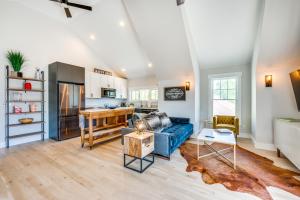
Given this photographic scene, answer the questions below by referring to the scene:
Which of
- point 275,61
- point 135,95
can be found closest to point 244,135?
point 275,61

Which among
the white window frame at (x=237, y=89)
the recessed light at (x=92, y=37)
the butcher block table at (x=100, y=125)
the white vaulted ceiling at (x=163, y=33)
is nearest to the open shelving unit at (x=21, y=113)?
the butcher block table at (x=100, y=125)

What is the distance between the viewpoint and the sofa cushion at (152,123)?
128 inches

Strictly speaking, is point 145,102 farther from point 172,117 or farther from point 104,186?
point 104,186

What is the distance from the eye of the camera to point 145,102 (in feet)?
22.9

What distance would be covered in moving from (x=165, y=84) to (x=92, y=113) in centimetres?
281

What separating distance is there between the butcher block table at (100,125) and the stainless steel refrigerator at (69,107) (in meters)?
0.61

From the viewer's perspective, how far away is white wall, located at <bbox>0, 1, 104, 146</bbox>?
3.75 m

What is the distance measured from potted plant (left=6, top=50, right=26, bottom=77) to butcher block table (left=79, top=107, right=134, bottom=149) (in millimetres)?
2153

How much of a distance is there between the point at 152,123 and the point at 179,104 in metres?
1.78

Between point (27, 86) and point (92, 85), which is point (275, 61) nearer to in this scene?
point (92, 85)

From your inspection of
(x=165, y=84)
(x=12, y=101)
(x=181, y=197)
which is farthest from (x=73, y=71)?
(x=181, y=197)

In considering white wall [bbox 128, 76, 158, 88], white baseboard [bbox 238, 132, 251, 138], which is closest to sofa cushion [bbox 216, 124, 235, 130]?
white baseboard [bbox 238, 132, 251, 138]

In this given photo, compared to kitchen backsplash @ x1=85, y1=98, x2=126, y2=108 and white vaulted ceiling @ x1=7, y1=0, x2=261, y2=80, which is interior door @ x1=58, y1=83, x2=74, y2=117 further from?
white vaulted ceiling @ x1=7, y1=0, x2=261, y2=80

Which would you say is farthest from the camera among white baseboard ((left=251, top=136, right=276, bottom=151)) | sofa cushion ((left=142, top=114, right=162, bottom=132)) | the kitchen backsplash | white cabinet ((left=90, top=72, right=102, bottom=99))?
the kitchen backsplash
